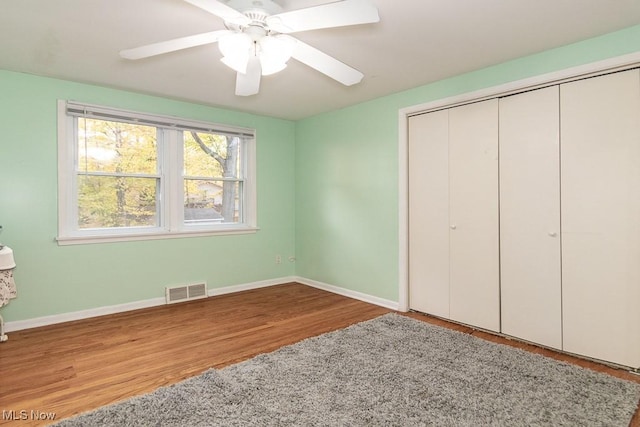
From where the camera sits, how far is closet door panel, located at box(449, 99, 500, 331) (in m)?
3.11

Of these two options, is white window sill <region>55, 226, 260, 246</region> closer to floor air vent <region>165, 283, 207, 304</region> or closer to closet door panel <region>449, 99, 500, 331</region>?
floor air vent <region>165, 283, 207, 304</region>

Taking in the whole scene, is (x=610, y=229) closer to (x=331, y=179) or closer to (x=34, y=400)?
(x=331, y=179)

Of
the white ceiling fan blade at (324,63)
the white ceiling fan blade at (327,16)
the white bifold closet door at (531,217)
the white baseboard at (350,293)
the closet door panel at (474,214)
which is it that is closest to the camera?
the white ceiling fan blade at (327,16)

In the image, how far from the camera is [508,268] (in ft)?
9.92

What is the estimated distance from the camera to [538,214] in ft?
9.30

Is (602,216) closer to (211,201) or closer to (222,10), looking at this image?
(222,10)

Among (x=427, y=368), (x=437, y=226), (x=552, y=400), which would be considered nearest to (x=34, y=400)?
Result: (x=427, y=368)

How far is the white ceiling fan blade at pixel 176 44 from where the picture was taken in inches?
75.6

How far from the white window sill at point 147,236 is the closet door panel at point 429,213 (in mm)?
2179

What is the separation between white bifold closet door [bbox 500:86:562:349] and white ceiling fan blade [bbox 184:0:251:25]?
7.57ft

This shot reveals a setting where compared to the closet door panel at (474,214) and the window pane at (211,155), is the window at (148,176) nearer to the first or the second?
the window pane at (211,155)

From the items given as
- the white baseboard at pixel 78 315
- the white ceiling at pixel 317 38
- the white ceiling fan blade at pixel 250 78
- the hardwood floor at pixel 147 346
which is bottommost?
the hardwood floor at pixel 147 346

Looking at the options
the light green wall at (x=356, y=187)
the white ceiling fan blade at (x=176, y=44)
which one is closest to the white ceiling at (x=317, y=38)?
the light green wall at (x=356, y=187)

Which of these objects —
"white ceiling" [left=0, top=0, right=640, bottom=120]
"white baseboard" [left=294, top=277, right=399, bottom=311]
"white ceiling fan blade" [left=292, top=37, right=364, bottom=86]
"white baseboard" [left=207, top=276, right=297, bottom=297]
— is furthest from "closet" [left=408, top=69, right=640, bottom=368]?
"white baseboard" [left=207, top=276, right=297, bottom=297]
